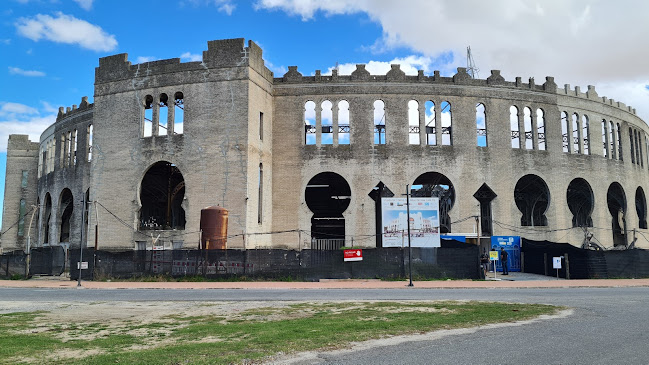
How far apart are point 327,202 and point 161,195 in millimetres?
15650

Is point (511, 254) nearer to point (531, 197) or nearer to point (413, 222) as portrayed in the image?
point (413, 222)

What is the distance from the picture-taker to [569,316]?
14.4 metres

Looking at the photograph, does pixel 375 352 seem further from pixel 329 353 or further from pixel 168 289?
pixel 168 289

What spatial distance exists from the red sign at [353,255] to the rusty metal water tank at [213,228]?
10033 mm

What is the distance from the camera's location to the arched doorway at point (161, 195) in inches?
1800

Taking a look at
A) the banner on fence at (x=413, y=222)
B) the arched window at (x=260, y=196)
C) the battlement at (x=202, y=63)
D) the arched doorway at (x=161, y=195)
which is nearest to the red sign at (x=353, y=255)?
the banner on fence at (x=413, y=222)

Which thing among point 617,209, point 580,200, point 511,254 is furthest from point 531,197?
point 511,254

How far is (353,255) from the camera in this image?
30.9 metres

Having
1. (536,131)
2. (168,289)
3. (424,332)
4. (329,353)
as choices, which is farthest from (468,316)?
(536,131)

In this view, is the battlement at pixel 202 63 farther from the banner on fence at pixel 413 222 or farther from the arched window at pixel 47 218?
the arched window at pixel 47 218

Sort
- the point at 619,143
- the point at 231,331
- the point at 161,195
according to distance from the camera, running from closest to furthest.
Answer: the point at 231,331, the point at 161,195, the point at 619,143

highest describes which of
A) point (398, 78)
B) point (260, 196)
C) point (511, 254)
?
point (398, 78)

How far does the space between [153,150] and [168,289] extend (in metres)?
17.5

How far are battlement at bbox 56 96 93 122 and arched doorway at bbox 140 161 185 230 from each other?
409 inches
